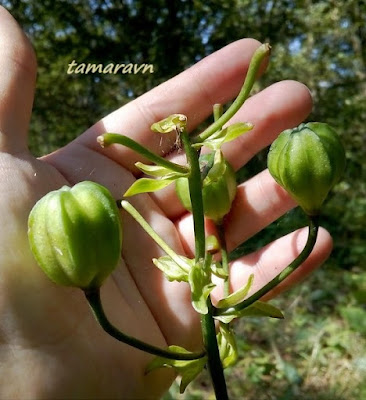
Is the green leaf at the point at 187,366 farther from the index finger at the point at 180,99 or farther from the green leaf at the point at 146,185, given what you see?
the index finger at the point at 180,99

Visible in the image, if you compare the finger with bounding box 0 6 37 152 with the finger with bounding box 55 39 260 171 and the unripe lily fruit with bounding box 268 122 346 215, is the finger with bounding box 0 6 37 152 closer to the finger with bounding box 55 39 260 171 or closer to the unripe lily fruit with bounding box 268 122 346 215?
the finger with bounding box 55 39 260 171

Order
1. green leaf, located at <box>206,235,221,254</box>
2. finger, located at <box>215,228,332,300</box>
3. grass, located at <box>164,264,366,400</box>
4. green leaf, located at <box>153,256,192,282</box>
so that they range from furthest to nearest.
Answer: grass, located at <box>164,264,366,400</box>
finger, located at <box>215,228,332,300</box>
green leaf, located at <box>206,235,221,254</box>
green leaf, located at <box>153,256,192,282</box>

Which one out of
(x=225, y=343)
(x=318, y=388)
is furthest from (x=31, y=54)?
(x=318, y=388)

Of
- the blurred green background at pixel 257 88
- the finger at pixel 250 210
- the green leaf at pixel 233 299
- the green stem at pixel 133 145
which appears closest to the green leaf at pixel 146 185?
the green stem at pixel 133 145

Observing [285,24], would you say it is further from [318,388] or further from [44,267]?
[44,267]

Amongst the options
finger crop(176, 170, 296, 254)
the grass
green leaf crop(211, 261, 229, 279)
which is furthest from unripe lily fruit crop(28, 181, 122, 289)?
the grass
